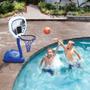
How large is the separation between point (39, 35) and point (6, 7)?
203 inches

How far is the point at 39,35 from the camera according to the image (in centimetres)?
1958

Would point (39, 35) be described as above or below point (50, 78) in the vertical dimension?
above

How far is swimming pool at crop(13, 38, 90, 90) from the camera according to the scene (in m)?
14.4

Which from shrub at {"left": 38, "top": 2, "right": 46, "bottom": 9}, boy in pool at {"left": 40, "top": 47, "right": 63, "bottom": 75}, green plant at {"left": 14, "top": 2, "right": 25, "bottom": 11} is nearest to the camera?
boy in pool at {"left": 40, "top": 47, "right": 63, "bottom": 75}

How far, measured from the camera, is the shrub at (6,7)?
23.2 metres

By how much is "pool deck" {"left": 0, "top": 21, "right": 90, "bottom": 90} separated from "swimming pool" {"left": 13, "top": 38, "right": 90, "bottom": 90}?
0.44 m

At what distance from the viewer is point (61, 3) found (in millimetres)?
24469

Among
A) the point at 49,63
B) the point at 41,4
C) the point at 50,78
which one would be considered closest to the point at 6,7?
the point at 41,4

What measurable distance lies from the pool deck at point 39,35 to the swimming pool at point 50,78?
44 cm

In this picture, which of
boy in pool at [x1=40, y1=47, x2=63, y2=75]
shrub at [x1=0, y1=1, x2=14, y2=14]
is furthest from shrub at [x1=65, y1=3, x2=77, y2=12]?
boy in pool at [x1=40, y1=47, x2=63, y2=75]

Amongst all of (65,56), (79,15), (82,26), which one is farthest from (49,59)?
(79,15)

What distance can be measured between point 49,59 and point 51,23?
6.93 meters

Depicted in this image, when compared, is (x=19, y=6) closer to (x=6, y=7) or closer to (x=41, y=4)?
(x=6, y=7)

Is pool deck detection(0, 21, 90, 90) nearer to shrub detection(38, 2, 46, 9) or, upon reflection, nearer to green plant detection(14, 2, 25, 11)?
green plant detection(14, 2, 25, 11)
